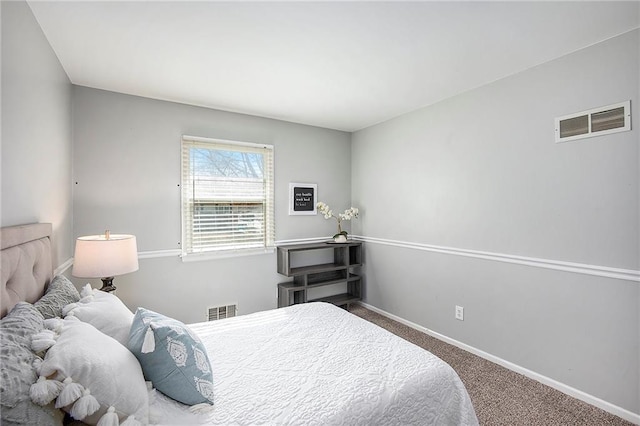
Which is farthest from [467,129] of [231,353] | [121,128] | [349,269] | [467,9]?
[121,128]

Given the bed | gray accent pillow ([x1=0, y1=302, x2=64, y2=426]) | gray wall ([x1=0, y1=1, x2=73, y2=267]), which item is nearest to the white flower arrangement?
the bed

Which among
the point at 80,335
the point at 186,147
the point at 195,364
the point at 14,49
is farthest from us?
the point at 186,147

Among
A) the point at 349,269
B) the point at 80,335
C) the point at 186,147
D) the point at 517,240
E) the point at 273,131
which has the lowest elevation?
the point at 349,269

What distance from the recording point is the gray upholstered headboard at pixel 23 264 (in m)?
1.16

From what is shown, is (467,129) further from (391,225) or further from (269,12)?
(269,12)

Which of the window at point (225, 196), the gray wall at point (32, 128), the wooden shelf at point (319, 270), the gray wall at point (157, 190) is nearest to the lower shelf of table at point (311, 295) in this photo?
the wooden shelf at point (319, 270)

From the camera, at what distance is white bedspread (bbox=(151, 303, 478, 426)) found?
3.90 feet

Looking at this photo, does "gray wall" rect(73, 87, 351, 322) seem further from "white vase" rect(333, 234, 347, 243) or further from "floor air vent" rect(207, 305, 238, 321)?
"white vase" rect(333, 234, 347, 243)

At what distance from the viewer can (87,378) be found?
3.02ft

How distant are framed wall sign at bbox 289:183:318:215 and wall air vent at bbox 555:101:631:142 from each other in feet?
8.38

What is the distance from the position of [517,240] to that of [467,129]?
111cm

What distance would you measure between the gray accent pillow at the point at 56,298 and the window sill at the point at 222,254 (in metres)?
1.47

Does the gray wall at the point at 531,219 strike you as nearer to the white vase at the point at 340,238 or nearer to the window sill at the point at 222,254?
the white vase at the point at 340,238

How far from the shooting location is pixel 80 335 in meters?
1.06
